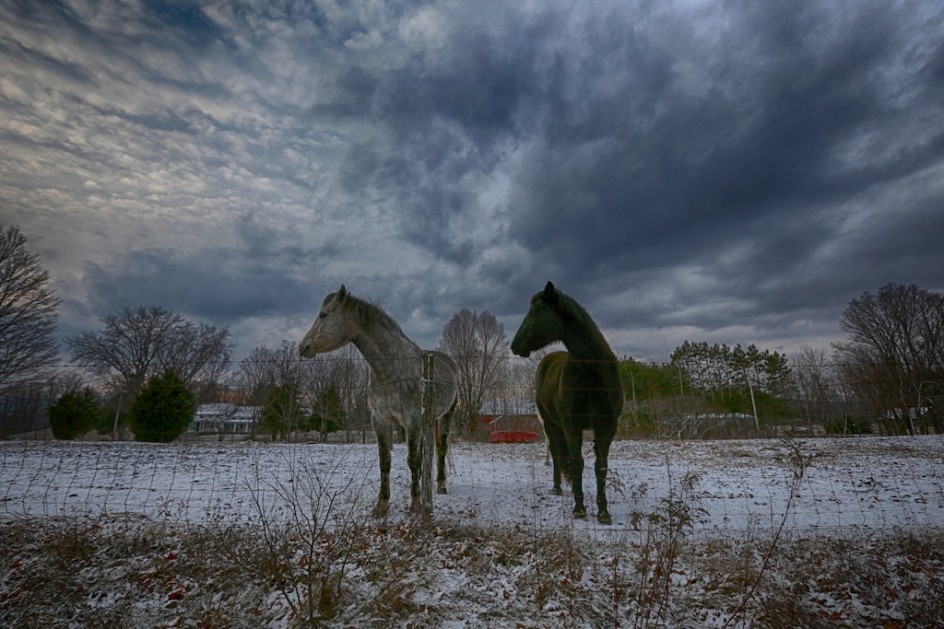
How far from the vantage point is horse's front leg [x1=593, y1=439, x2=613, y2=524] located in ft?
17.1

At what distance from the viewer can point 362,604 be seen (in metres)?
3.28

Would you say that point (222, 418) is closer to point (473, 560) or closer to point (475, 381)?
point (473, 560)

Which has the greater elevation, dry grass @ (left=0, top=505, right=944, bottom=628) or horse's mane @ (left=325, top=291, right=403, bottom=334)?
horse's mane @ (left=325, top=291, right=403, bottom=334)

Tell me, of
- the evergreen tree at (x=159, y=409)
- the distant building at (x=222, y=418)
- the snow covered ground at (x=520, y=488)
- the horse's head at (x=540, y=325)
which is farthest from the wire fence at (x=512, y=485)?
the evergreen tree at (x=159, y=409)

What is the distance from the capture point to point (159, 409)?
47.3 feet

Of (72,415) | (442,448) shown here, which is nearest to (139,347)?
(72,415)

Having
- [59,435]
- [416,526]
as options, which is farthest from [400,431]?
[59,435]

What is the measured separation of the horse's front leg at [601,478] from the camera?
5199mm

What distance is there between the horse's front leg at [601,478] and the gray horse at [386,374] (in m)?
2.14

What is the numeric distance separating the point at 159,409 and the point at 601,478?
50.7 ft

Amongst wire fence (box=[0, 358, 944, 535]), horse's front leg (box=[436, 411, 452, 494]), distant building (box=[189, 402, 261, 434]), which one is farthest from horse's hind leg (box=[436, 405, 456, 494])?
distant building (box=[189, 402, 261, 434])

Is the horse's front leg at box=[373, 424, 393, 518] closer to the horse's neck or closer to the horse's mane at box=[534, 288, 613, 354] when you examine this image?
the horse's neck

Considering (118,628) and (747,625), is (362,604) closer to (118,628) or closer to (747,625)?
(118,628)

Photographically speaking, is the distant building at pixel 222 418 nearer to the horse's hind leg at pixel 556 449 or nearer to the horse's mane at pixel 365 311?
the horse's mane at pixel 365 311
